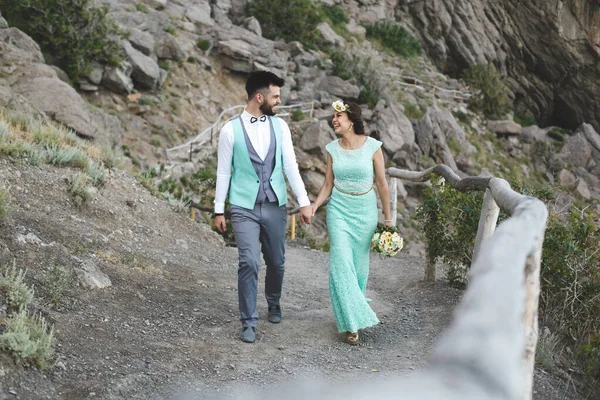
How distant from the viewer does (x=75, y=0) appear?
18.1m

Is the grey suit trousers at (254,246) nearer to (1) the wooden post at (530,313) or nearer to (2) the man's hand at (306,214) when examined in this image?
(2) the man's hand at (306,214)

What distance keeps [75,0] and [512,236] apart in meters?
18.7

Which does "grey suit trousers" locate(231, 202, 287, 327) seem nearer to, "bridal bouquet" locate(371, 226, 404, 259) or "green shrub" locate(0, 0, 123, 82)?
"bridal bouquet" locate(371, 226, 404, 259)

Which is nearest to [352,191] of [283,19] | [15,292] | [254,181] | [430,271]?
[254,181]

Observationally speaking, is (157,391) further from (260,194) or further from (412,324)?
(412,324)

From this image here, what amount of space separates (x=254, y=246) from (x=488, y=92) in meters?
31.3

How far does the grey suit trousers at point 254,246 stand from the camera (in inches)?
193

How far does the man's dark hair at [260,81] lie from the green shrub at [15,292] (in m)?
2.28

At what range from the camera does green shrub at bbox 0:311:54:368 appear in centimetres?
347

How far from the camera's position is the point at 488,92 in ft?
110

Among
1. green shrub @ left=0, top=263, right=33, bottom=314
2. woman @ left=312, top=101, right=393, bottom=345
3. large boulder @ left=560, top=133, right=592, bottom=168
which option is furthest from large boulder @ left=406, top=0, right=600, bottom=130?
green shrub @ left=0, top=263, right=33, bottom=314

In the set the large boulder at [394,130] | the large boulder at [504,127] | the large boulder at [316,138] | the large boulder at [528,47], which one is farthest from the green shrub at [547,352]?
the large boulder at [528,47]

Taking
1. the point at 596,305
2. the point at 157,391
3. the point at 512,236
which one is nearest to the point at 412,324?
the point at 596,305

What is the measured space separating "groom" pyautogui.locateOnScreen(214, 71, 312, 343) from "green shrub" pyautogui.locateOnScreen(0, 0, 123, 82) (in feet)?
46.1
